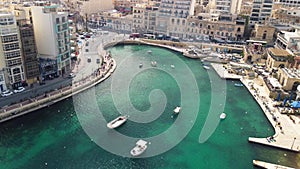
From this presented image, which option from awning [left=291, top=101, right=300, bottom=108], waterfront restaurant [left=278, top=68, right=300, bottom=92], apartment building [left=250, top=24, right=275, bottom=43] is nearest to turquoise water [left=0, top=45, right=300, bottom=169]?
awning [left=291, top=101, right=300, bottom=108]

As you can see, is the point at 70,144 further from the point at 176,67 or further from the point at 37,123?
the point at 176,67

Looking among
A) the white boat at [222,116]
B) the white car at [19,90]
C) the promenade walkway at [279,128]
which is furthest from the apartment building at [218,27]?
the white car at [19,90]

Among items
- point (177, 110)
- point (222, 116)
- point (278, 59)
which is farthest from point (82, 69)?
point (278, 59)

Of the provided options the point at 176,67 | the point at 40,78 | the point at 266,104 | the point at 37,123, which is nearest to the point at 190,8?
the point at 176,67

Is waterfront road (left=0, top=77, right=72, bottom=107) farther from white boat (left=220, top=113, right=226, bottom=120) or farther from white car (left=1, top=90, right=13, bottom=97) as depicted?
white boat (left=220, top=113, right=226, bottom=120)

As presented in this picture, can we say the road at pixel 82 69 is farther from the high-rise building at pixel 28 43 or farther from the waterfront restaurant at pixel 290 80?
the waterfront restaurant at pixel 290 80

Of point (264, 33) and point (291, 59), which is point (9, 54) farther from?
point (264, 33)

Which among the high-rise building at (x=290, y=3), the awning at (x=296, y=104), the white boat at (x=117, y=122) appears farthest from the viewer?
the high-rise building at (x=290, y=3)
